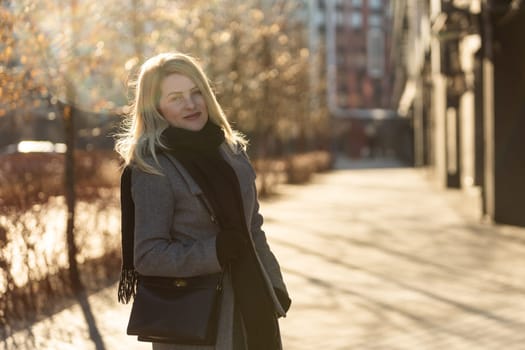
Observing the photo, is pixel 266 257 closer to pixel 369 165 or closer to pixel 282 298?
pixel 282 298

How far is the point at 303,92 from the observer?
3369 cm

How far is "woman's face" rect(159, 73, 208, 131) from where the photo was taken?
9.93 ft

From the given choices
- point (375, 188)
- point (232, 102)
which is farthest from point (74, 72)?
point (375, 188)

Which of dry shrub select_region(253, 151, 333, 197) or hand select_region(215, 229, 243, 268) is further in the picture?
dry shrub select_region(253, 151, 333, 197)

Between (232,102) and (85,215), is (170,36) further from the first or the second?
(85,215)

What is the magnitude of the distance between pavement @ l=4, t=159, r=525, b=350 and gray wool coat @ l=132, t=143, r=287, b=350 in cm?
301

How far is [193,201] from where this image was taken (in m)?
2.99

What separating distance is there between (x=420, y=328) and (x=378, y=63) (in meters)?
96.4

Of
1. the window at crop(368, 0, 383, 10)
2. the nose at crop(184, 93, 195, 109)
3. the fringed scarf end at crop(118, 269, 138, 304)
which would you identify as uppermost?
the window at crop(368, 0, 383, 10)

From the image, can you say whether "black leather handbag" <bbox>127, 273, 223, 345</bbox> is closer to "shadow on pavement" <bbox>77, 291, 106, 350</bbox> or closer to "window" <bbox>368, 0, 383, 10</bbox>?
"shadow on pavement" <bbox>77, 291, 106, 350</bbox>

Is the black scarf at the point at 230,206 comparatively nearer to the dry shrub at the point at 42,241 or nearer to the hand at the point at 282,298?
the hand at the point at 282,298

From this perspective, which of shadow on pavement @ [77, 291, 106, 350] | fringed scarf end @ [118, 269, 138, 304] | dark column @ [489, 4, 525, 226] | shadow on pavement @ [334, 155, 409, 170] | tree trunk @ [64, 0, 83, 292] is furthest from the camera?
shadow on pavement @ [334, 155, 409, 170]

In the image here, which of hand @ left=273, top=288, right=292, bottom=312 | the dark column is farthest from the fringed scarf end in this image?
the dark column

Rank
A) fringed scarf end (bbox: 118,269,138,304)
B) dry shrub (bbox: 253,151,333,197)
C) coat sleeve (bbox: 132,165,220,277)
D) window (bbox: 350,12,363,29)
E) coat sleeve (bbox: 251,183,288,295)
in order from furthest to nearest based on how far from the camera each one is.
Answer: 1. window (bbox: 350,12,363,29)
2. dry shrub (bbox: 253,151,333,197)
3. coat sleeve (bbox: 251,183,288,295)
4. fringed scarf end (bbox: 118,269,138,304)
5. coat sleeve (bbox: 132,165,220,277)
